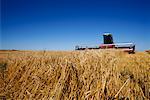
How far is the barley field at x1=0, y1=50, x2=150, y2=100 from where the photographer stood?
413 cm

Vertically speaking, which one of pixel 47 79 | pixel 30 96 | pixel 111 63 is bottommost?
pixel 30 96

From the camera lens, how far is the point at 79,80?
4535 millimetres

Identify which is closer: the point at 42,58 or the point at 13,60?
the point at 42,58

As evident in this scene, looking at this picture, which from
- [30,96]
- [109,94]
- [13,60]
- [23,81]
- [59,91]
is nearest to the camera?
[109,94]

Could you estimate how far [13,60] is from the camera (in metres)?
6.12

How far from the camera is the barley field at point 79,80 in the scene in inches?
163

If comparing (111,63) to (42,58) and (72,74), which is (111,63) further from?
(42,58)

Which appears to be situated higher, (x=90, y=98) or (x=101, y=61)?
(x=101, y=61)

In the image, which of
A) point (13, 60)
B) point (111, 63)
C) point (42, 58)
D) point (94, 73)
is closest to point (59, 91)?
point (94, 73)

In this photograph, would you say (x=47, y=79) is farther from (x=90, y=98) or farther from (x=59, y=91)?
(x=90, y=98)

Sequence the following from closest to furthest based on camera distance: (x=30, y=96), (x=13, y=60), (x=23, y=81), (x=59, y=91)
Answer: (x=59, y=91) → (x=30, y=96) → (x=23, y=81) → (x=13, y=60)

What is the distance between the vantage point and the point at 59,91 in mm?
4336

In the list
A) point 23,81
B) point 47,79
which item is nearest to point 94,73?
point 47,79

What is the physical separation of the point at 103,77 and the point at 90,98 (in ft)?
1.47
